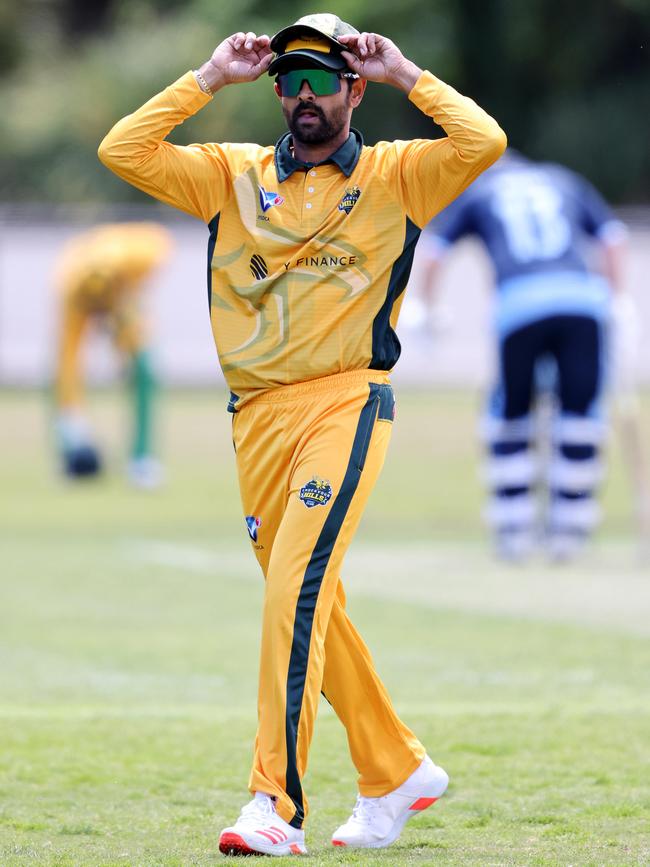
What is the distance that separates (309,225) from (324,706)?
301 centimetres

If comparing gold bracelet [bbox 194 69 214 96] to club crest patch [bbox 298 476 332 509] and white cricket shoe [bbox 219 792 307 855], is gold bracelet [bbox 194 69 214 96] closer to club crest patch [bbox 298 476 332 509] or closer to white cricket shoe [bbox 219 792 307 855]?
club crest patch [bbox 298 476 332 509]

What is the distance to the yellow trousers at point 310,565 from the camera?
5039 mm

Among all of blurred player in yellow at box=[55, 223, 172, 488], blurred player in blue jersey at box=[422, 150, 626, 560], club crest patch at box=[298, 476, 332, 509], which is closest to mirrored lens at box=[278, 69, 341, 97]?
club crest patch at box=[298, 476, 332, 509]

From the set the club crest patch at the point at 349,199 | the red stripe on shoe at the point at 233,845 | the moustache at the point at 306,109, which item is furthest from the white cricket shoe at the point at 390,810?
the moustache at the point at 306,109

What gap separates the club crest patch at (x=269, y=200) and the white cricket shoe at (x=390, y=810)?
1648mm

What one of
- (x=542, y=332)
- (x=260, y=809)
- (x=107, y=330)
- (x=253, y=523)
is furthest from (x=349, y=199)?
(x=107, y=330)

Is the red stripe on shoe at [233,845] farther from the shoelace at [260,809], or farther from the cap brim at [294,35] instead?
the cap brim at [294,35]

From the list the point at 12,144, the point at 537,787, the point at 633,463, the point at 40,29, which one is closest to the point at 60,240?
the point at 12,144

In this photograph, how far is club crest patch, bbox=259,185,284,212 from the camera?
5.34 meters

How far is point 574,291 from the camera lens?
11.8 m

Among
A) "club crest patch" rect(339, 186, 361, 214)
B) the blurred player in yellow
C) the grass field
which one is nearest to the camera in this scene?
"club crest patch" rect(339, 186, 361, 214)

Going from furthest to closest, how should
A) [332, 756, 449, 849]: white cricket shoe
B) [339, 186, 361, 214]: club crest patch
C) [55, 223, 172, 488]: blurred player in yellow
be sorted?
[55, 223, 172, 488]: blurred player in yellow → [339, 186, 361, 214]: club crest patch → [332, 756, 449, 849]: white cricket shoe

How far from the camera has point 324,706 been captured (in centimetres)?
775

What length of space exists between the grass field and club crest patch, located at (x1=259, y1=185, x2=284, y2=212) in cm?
180
